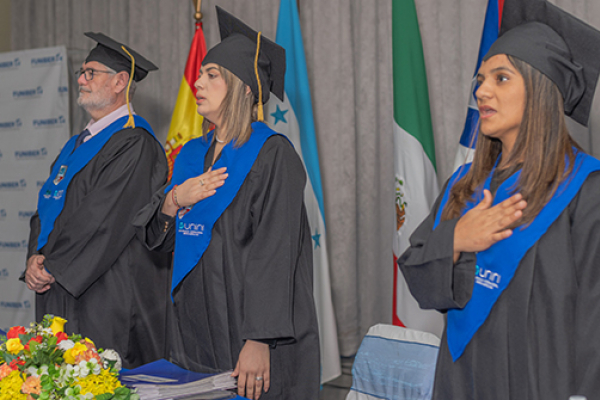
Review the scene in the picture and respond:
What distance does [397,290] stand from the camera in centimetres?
288

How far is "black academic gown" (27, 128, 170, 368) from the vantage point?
2.39 metres

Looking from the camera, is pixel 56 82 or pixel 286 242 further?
pixel 56 82

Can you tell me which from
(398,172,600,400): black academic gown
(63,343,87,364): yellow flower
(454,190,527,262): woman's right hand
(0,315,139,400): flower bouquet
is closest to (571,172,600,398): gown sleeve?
(398,172,600,400): black academic gown

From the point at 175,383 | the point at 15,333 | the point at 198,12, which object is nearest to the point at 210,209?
the point at 175,383

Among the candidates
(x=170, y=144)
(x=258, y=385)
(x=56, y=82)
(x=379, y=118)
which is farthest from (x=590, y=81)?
(x=56, y=82)

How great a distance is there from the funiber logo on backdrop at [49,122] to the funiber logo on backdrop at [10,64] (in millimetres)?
435

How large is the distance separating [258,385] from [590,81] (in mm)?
1236

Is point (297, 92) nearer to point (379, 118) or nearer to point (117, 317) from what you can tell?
point (379, 118)

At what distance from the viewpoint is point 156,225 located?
210 centimetres

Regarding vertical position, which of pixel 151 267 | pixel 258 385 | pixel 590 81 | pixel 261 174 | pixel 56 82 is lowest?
pixel 258 385

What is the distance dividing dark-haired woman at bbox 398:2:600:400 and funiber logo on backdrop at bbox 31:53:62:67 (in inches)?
135

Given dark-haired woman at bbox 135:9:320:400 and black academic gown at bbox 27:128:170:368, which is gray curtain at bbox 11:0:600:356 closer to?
black academic gown at bbox 27:128:170:368

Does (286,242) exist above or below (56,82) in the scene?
below

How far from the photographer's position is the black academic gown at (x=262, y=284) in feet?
5.88
